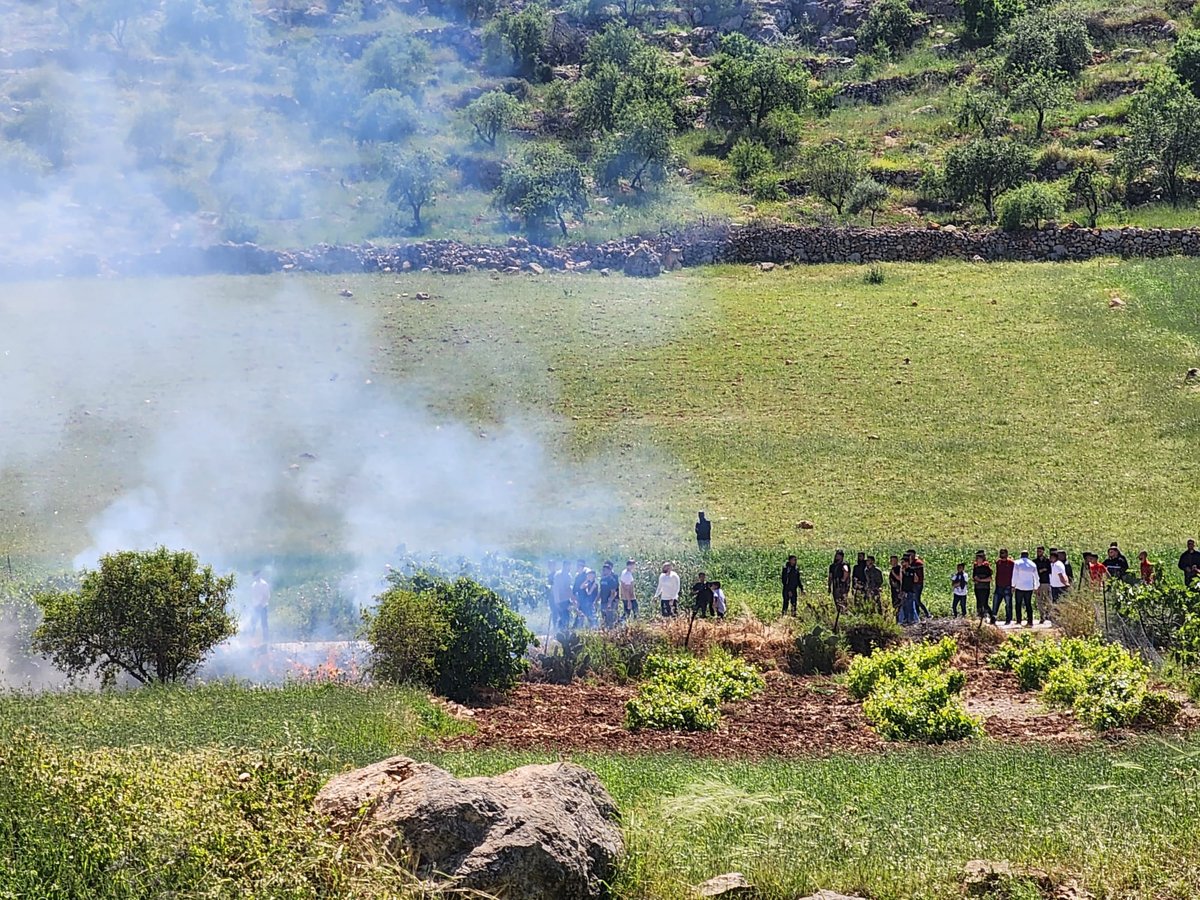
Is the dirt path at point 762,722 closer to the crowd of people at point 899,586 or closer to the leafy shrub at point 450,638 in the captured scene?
the leafy shrub at point 450,638

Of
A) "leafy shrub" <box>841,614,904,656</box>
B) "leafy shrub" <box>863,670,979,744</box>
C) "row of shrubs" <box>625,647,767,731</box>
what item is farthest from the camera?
"leafy shrub" <box>841,614,904,656</box>

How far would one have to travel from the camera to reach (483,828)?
895 cm

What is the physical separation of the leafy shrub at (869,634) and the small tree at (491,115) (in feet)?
123

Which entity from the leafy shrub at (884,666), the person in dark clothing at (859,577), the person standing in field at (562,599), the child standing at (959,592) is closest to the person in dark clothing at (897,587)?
the person in dark clothing at (859,577)

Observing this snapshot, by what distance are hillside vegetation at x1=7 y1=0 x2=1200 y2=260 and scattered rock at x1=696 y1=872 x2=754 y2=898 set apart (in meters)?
33.1

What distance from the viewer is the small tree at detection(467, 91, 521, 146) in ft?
A: 174

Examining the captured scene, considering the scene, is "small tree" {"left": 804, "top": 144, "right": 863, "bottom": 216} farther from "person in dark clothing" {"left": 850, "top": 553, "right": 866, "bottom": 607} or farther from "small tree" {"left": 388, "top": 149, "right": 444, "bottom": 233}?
"person in dark clothing" {"left": 850, "top": 553, "right": 866, "bottom": 607}

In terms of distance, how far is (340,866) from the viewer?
8648 mm

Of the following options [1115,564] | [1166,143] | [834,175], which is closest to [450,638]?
[1115,564]

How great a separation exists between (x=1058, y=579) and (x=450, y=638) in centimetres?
860

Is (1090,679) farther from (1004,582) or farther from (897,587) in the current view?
(1004,582)

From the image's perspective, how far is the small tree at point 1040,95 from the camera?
49.5 metres

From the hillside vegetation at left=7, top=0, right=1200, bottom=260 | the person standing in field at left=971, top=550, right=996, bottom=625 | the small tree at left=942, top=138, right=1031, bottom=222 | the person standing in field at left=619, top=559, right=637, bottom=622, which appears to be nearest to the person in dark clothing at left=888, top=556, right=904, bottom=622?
the person standing in field at left=971, top=550, right=996, bottom=625

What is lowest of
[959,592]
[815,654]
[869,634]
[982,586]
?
[815,654]
